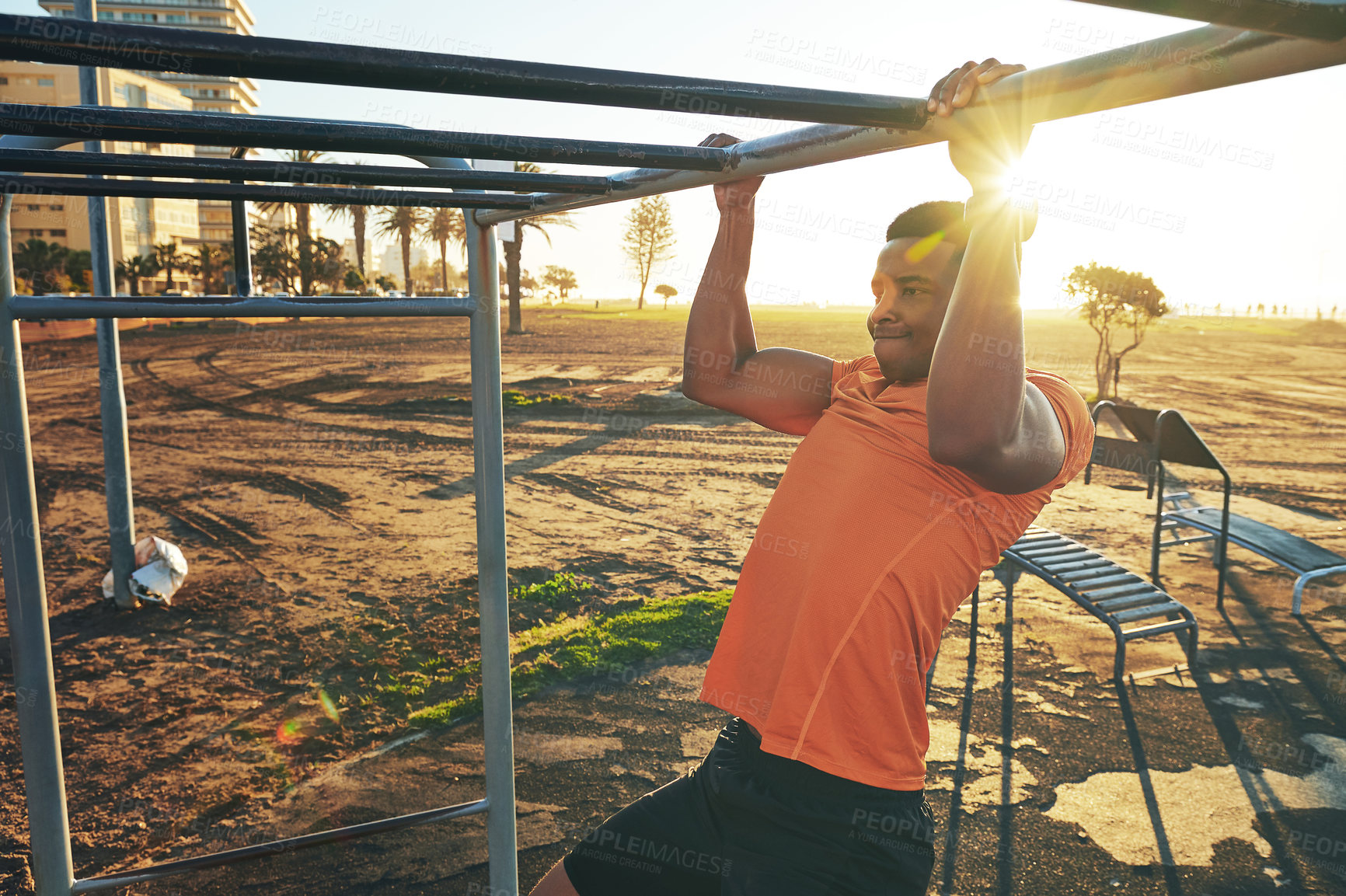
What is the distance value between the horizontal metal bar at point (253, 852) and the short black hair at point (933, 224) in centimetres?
185

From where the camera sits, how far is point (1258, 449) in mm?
12406

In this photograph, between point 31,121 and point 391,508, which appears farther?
point 391,508

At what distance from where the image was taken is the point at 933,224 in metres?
1.76

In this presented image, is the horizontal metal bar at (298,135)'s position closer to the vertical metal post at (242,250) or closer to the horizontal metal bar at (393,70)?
the horizontal metal bar at (393,70)

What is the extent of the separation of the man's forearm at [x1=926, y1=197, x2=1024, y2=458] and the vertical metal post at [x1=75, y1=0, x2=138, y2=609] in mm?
5400

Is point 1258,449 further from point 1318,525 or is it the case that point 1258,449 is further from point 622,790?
point 622,790

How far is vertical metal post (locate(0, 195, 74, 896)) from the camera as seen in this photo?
1.79 meters

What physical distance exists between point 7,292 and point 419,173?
1097 mm

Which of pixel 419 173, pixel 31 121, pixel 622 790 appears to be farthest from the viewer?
pixel 622 790

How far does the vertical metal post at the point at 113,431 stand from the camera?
5180mm

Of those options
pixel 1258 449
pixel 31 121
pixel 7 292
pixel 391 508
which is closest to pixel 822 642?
pixel 31 121

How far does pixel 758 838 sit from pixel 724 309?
123cm

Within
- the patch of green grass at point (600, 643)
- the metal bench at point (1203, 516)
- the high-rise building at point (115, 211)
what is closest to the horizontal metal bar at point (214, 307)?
the patch of green grass at point (600, 643)
